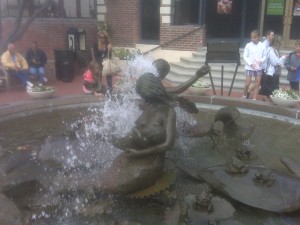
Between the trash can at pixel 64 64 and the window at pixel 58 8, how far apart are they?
179cm

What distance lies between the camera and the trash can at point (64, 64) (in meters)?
14.5

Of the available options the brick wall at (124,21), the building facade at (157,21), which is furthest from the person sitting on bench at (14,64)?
the brick wall at (124,21)

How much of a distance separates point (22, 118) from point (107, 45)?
8628mm

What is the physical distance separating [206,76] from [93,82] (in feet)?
19.6

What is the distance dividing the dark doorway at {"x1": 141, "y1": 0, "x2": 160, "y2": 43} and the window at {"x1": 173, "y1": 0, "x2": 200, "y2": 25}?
2.97ft

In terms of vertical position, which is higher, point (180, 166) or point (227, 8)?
point (227, 8)

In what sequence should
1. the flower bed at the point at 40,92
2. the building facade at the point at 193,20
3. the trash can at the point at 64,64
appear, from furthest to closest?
1. the building facade at the point at 193,20
2. the trash can at the point at 64,64
3. the flower bed at the point at 40,92

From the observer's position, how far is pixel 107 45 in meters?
15.1

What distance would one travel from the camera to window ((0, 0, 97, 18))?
46.6 ft

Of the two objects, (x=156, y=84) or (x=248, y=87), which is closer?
(x=156, y=84)

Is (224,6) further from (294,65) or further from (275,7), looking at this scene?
(294,65)

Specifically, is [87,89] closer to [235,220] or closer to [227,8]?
[235,220]

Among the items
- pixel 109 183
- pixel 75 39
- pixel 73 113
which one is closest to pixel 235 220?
pixel 109 183

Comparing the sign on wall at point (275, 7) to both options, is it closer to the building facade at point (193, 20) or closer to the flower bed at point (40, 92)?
the building facade at point (193, 20)
